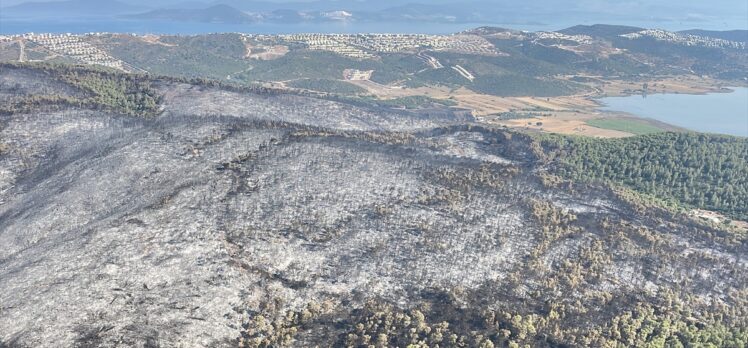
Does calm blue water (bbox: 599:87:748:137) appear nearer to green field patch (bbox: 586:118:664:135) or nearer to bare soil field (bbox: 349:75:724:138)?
bare soil field (bbox: 349:75:724:138)

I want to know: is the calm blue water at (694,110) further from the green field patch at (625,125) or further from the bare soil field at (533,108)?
the green field patch at (625,125)

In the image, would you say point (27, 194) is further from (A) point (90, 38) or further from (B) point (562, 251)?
(A) point (90, 38)

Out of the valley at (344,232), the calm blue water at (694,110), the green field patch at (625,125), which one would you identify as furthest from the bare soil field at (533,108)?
the valley at (344,232)

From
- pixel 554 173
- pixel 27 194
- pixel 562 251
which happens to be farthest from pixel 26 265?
pixel 554 173

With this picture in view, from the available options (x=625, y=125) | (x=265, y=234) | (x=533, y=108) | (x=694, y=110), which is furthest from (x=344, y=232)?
(x=694, y=110)

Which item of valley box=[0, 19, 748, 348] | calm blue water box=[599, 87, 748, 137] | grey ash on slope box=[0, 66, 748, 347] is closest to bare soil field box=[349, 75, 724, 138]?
calm blue water box=[599, 87, 748, 137]
